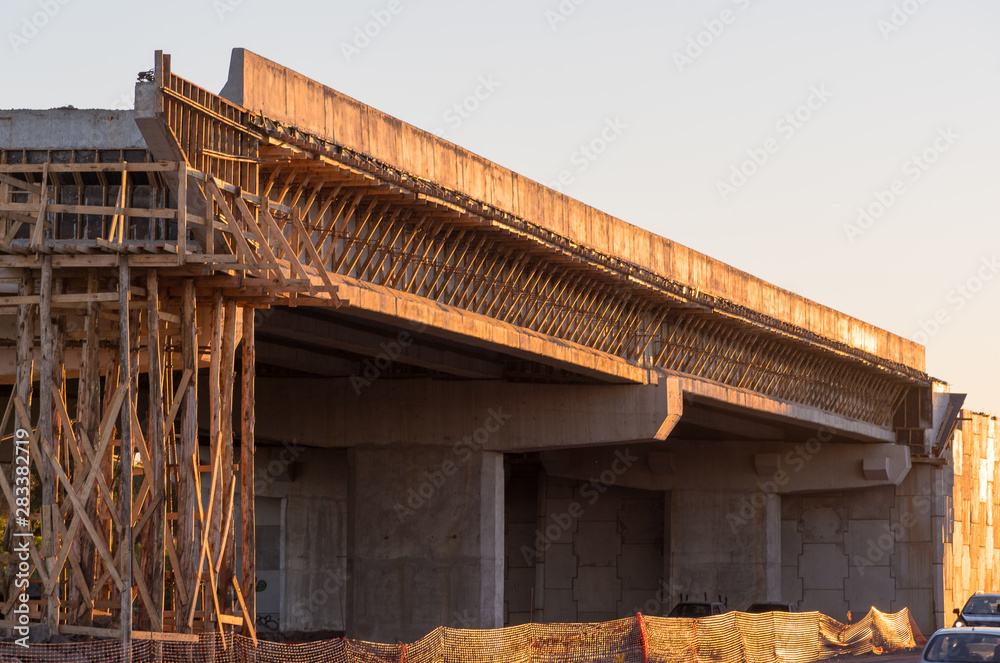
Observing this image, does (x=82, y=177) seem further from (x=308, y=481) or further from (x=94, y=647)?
(x=308, y=481)

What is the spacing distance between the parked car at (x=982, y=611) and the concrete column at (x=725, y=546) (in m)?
18.9

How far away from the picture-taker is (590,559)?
171 feet

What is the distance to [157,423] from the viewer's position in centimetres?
1809

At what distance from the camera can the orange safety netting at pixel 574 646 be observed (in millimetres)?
17344

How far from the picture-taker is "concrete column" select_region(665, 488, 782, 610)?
45.5 m

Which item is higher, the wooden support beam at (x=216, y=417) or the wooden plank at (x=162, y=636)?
the wooden support beam at (x=216, y=417)

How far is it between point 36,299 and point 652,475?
101 ft

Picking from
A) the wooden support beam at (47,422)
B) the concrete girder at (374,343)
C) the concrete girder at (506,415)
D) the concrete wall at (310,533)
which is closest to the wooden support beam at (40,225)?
the wooden support beam at (47,422)

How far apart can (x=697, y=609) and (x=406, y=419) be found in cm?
869

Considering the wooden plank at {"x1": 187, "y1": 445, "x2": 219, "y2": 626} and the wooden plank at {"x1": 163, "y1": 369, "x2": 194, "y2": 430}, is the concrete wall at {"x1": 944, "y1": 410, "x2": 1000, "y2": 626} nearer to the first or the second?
the wooden plank at {"x1": 187, "y1": 445, "x2": 219, "y2": 626}

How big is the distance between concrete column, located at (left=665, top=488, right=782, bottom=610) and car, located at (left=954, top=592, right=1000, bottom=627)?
1892cm

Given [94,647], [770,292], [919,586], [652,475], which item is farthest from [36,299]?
[919,586]

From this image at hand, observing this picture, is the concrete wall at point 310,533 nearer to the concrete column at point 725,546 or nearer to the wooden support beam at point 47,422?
the concrete column at point 725,546

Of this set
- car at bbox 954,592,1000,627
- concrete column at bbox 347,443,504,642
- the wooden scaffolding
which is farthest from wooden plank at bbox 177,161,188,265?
car at bbox 954,592,1000,627
